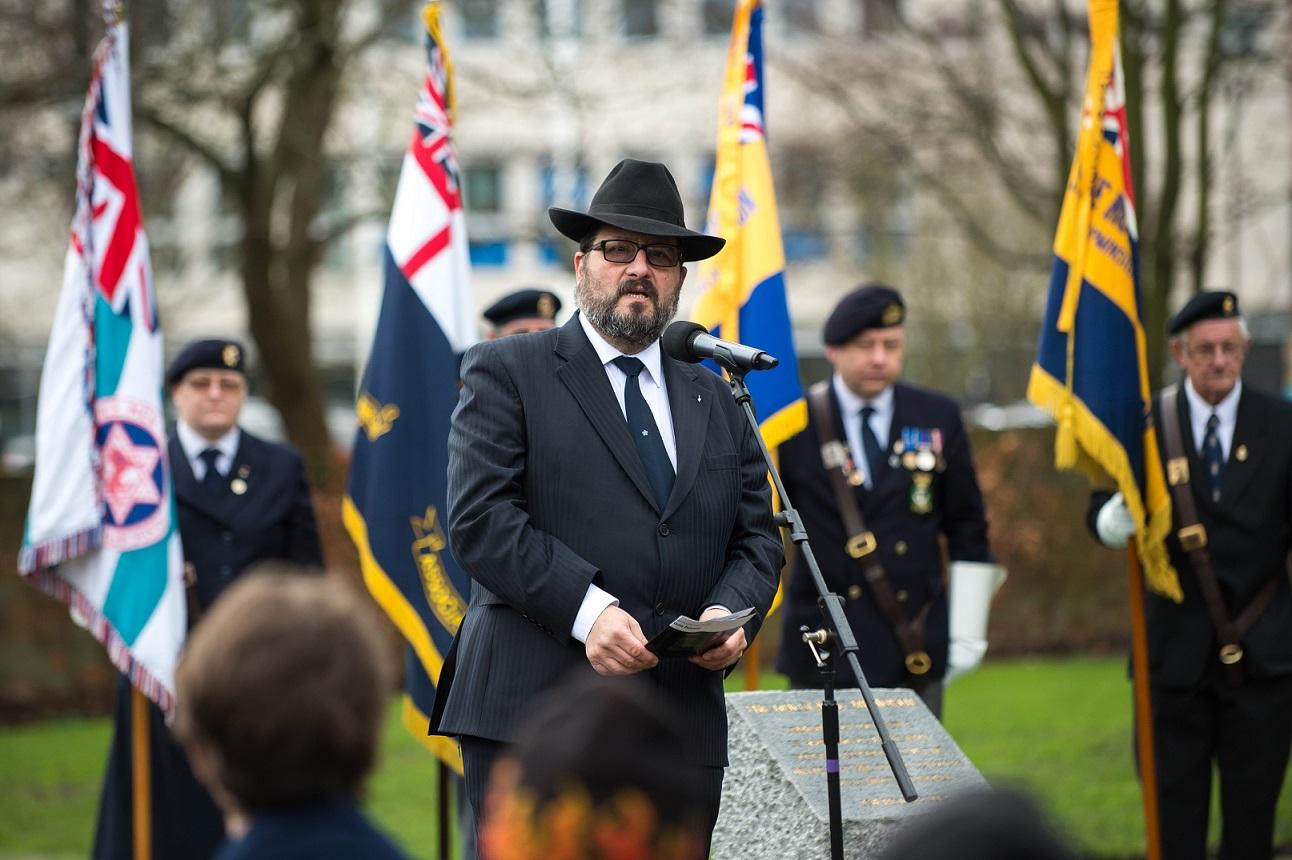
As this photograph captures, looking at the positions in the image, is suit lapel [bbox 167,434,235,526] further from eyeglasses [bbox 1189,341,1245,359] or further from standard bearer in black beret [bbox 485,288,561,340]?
eyeglasses [bbox 1189,341,1245,359]

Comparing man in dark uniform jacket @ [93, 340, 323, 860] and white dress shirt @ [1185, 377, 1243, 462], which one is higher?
white dress shirt @ [1185, 377, 1243, 462]

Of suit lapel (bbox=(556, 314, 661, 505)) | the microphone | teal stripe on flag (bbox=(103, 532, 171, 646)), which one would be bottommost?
teal stripe on flag (bbox=(103, 532, 171, 646))

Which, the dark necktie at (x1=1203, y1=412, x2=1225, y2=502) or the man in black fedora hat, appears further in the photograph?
the dark necktie at (x1=1203, y1=412, x2=1225, y2=502)

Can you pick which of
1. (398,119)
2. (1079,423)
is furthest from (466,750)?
(398,119)

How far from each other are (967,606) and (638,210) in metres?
2.67

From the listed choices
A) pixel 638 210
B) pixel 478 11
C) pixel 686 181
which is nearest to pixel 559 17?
pixel 478 11

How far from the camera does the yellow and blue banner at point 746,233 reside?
7109mm

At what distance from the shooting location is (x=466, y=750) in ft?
14.7

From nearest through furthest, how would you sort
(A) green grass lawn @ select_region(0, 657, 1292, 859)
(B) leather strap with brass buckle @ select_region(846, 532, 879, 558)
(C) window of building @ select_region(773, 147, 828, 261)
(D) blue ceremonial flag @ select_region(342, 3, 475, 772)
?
1. (B) leather strap with brass buckle @ select_region(846, 532, 879, 558)
2. (D) blue ceremonial flag @ select_region(342, 3, 475, 772)
3. (A) green grass lawn @ select_region(0, 657, 1292, 859)
4. (C) window of building @ select_region(773, 147, 828, 261)

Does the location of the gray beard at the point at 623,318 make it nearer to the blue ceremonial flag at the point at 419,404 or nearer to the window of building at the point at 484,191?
the blue ceremonial flag at the point at 419,404

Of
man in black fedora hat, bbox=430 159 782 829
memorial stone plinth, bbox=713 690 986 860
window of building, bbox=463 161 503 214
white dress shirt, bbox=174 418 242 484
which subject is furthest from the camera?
window of building, bbox=463 161 503 214

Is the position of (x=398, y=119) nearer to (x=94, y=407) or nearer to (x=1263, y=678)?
(x=94, y=407)

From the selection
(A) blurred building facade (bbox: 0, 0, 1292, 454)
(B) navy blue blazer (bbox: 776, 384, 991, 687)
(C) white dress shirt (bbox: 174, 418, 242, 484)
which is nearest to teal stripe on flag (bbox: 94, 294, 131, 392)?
(C) white dress shirt (bbox: 174, 418, 242, 484)

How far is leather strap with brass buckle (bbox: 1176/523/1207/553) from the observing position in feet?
20.9
